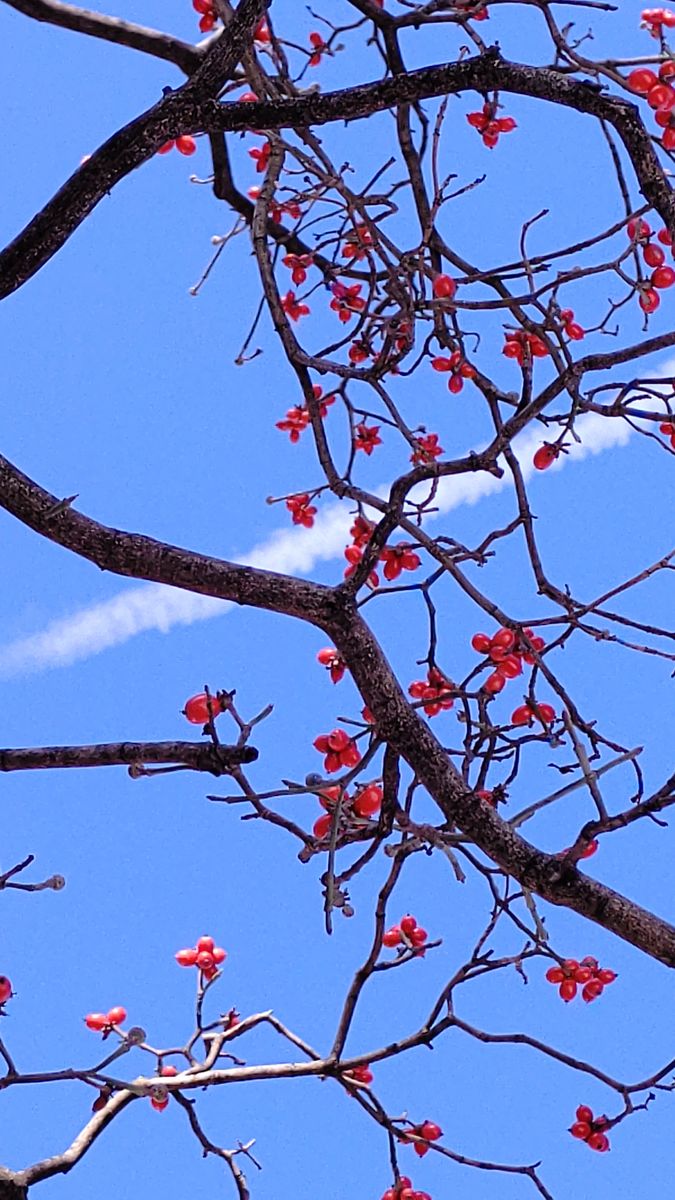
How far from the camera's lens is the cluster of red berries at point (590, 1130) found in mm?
2412

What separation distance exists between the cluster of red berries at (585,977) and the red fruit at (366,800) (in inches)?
23.7

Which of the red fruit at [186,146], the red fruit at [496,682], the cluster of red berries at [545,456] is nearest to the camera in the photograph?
the red fruit at [496,682]

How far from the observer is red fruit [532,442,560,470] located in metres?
2.51

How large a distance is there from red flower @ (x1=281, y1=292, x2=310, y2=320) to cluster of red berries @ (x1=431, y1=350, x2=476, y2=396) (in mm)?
743

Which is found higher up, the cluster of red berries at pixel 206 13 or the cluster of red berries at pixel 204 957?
the cluster of red berries at pixel 206 13

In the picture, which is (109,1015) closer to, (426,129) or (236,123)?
(236,123)

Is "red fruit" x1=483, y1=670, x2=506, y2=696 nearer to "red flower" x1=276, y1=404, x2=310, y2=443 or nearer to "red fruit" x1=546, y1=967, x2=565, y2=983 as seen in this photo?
"red fruit" x1=546, y1=967, x2=565, y2=983

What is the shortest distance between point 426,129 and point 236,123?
3.00 feet

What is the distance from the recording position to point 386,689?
1.97m

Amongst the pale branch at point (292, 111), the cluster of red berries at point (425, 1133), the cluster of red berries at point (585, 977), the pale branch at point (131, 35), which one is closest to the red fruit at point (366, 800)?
the cluster of red berries at point (585, 977)

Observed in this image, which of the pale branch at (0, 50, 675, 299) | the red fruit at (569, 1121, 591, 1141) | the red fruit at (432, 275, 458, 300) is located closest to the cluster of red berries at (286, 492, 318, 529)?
the red fruit at (432, 275, 458, 300)

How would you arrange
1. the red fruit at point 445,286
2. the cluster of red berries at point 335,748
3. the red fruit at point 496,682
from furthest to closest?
the red fruit at point 445,286 < the red fruit at point 496,682 < the cluster of red berries at point 335,748

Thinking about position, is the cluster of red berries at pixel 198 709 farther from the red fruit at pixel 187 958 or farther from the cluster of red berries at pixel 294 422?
the cluster of red berries at pixel 294 422

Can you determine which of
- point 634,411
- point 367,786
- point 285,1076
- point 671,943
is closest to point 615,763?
point 671,943
